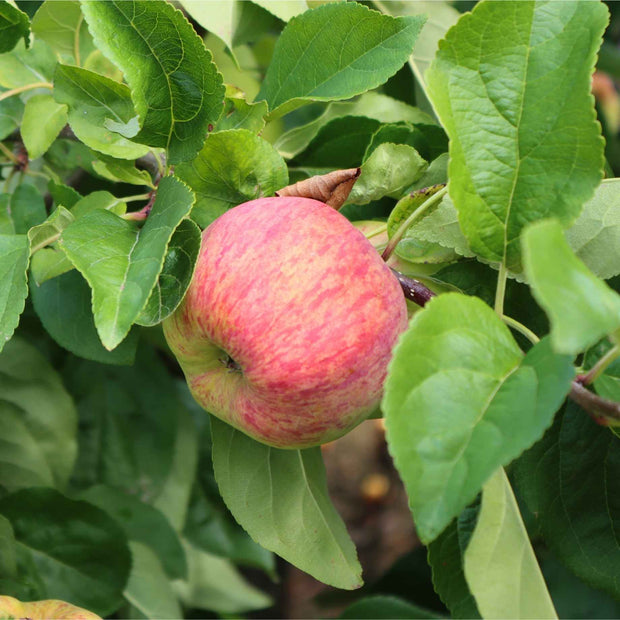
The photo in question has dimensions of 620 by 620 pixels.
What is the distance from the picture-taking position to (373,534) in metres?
1.95

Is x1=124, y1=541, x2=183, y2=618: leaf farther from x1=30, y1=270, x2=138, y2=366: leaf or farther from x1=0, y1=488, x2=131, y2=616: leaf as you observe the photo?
x1=30, y1=270, x2=138, y2=366: leaf

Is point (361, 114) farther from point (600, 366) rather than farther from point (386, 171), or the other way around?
point (600, 366)

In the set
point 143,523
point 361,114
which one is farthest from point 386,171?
point 143,523

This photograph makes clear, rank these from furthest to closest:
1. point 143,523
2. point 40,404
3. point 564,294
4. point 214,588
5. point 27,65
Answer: point 214,588
point 143,523
point 40,404
point 27,65
point 564,294

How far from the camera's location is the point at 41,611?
58 centimetres

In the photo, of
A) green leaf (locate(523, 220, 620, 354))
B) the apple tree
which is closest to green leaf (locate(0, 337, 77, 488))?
the apple tree

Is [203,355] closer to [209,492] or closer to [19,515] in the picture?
[19,515]

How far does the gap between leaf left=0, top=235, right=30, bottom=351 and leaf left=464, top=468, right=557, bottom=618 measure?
33 centimetres

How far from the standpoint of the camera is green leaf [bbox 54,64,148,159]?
53 cm

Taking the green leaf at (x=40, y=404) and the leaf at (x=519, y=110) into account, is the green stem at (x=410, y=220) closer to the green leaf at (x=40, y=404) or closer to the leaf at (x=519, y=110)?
the leaf at (x=519, y=110)

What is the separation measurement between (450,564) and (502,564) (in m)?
0.08

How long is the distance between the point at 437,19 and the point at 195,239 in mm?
485

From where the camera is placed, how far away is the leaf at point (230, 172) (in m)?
0.54

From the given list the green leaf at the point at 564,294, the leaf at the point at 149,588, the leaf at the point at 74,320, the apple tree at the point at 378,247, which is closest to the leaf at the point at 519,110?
the apple tree at the point at 378,247
